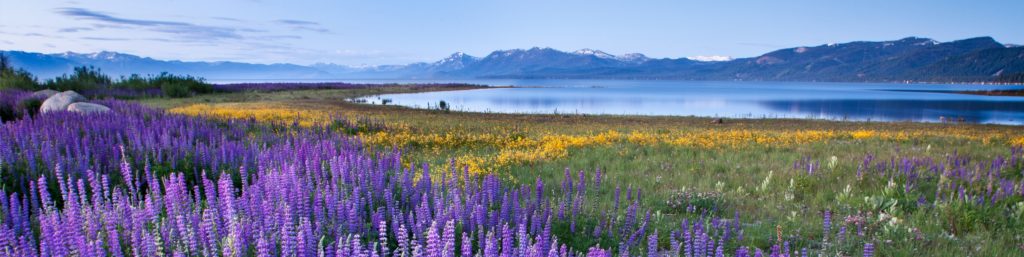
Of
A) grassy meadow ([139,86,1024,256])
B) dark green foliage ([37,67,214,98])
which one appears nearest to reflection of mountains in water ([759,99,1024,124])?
grassy meadow ([139,86,1024,256])

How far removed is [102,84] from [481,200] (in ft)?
156

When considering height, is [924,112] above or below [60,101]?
below

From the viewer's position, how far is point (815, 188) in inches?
325

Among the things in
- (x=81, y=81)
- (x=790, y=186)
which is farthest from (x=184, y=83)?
(x=790, y=186)

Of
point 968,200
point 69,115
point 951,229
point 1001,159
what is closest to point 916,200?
point 968,200

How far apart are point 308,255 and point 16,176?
493cm

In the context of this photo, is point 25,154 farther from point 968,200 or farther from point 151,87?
point 151,87

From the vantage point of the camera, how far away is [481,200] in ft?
17.0

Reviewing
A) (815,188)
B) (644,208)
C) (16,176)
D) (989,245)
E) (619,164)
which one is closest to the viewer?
(989,245)

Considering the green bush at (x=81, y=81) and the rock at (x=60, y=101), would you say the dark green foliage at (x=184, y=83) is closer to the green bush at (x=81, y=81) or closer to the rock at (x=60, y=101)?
the green bush at (x=81, y=81)

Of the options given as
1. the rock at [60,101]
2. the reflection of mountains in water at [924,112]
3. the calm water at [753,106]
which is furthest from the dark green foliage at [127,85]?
the reflection of mountains in water at [924,112]

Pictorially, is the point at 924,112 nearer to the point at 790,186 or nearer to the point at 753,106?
the point at 753,106

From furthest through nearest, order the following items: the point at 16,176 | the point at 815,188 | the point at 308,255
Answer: the point at 815,188, the point at 16,176, the point at 308,255

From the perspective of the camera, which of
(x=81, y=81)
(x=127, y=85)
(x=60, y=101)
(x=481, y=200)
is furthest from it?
(x=127, y=85)
